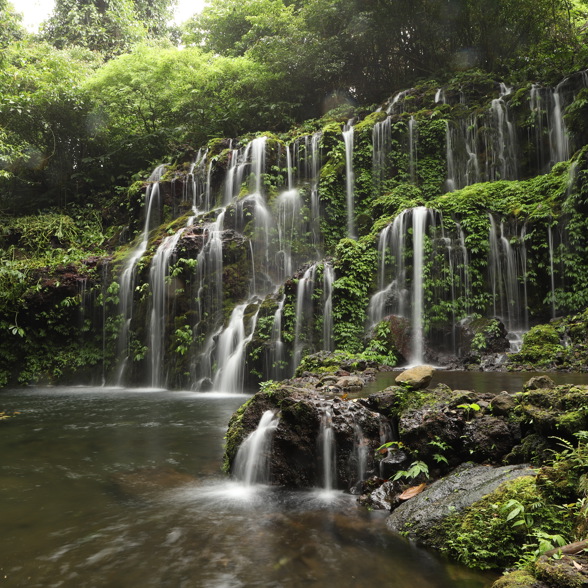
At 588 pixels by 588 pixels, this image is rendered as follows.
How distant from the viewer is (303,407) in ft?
17.3

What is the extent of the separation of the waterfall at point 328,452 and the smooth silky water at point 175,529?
7.4 inches

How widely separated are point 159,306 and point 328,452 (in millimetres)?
10738

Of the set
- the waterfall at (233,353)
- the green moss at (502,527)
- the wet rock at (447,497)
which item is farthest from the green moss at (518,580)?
the waterfall at (233,353)

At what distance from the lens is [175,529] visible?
13.4ft

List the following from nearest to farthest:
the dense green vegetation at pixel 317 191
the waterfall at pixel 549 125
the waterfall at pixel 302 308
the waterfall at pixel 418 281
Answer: the waterfall at pixel 418 281, the dense green vegetation at pixel 317 191, the waterfall at pixel 302 308, the waterfall at pixel 549 125

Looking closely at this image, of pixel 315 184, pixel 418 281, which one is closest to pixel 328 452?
pixel 418 281

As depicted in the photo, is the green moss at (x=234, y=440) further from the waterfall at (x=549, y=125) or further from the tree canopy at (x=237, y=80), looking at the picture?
the tree canopy at (x=237, y=80)

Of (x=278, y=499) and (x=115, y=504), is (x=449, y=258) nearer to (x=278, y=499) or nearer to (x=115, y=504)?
(x=278, y=499)

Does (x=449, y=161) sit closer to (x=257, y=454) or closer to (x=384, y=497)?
(x=257, y=454)

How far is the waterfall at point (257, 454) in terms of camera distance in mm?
5227

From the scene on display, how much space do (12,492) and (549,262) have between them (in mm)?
12224

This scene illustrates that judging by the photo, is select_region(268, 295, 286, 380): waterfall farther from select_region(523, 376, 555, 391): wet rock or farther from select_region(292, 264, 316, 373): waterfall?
select_region(523, 376, 555, 391): wet rock

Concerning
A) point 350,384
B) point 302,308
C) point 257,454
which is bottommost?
point 257,454

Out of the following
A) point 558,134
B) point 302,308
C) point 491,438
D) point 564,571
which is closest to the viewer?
point 564,571
